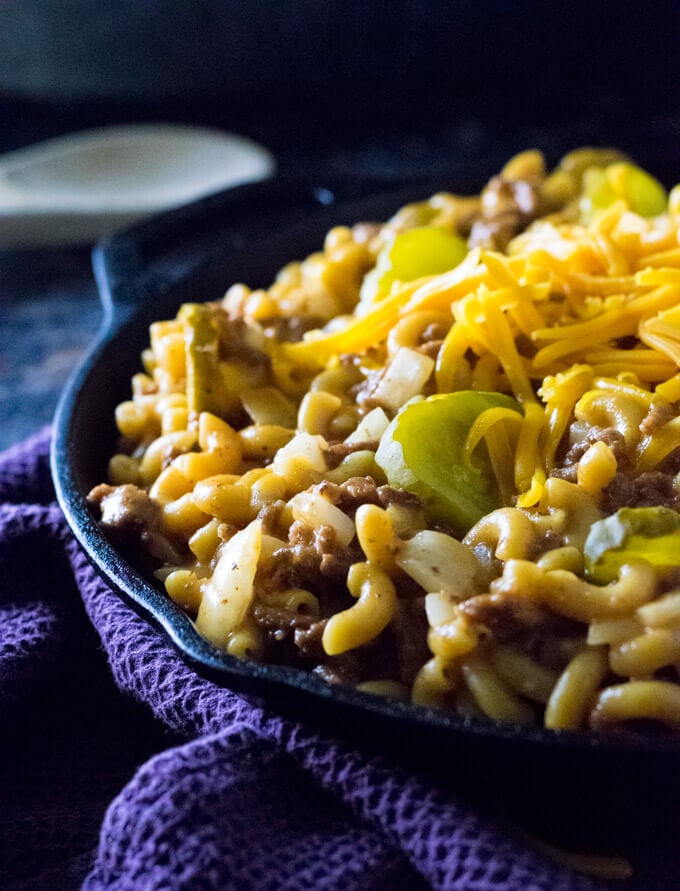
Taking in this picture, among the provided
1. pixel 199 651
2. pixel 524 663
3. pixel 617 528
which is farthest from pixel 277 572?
pixel 617 528

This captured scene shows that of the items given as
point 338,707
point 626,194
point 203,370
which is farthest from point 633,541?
point 626,194

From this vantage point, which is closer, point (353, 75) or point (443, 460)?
point (443, 460)

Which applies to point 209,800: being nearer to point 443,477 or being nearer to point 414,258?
point 443,477

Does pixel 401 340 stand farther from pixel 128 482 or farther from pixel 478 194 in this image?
pixel 478 194

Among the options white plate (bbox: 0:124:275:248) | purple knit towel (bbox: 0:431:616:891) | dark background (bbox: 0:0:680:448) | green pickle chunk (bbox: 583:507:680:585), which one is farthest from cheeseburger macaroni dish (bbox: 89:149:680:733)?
white plate (bbox: 0:124:275:248)

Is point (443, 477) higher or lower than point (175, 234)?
higher

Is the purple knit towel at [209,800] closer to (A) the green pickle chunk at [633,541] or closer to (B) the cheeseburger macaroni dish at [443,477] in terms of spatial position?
(B) the cheeseburger macaroni dish at [443,477]

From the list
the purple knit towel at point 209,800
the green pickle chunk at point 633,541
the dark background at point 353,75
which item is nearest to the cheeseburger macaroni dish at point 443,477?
the green pickle chunk at point 633,541
